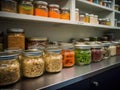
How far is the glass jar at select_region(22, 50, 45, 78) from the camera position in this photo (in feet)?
2.11

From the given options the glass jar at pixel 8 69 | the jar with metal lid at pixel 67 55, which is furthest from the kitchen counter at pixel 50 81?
the jar with metal lid at pixel 67 55

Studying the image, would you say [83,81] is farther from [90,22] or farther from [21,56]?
[90,22]

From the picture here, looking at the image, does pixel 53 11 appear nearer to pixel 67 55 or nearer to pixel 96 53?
pixel 67 55

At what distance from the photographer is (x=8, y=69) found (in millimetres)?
554

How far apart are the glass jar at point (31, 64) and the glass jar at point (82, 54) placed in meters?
0.37

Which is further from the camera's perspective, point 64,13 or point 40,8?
point 64,13

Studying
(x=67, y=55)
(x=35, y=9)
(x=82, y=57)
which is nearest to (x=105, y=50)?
(x=82, y=57)

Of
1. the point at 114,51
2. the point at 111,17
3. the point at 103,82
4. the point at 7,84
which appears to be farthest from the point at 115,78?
the point at 7,84

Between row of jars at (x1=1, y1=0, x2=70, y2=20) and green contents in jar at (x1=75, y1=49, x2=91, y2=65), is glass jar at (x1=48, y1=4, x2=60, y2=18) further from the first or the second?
green contents in jar at (x1=75, y1=49, x2=91, y2=65)

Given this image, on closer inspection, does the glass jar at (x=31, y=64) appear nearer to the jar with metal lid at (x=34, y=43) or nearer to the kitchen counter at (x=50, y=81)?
the kitchen counter at (x=50, y=81)

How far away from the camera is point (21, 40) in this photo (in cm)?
78

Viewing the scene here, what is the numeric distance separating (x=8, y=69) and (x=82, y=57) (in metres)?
0.57

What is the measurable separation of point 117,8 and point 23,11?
142 cm

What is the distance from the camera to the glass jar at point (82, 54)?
936 mm
